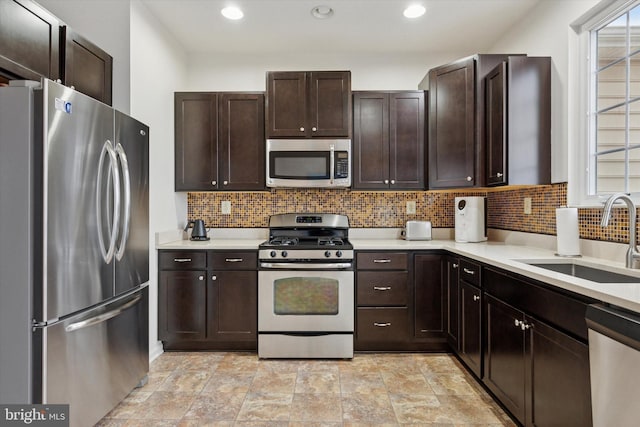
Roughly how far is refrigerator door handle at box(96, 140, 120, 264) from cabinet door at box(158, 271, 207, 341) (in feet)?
3.46

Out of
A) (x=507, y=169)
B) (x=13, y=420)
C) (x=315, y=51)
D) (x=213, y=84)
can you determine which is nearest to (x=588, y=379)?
(x=507, y=169)

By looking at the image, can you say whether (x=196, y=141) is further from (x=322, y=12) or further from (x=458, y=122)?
(x=458, y=122)

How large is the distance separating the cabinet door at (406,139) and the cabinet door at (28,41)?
245 centimetres

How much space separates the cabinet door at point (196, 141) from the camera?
3.20 metres

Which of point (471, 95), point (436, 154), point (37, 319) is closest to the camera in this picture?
point (37, 319)

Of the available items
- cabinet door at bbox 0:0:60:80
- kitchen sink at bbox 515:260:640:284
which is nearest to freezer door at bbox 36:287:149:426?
cabinet door at bbox 0:0:60:80

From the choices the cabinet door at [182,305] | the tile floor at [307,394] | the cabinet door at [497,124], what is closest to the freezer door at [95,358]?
the tile floor at [307,394]

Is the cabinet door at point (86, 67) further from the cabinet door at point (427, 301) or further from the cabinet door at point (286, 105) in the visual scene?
the cabinet door at point (427, 301)

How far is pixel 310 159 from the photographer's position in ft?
10.2

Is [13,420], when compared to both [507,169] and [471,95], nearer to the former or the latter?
[507,169]

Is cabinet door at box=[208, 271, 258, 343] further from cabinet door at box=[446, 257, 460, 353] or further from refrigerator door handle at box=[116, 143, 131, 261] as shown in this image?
cabinet door at box=[446, 257, 460, 353]

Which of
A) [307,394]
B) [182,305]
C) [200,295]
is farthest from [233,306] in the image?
[307,394]

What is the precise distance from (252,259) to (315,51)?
83.4 inches

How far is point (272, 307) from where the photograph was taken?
2.80 metres
